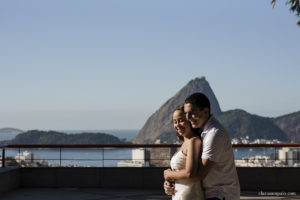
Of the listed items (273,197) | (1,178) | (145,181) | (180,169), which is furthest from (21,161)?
(180,169)

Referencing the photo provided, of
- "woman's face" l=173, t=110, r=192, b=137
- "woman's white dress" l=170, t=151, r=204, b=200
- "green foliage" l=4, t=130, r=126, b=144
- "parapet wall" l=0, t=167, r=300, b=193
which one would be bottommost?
"parapet wall" l=0, t=167, r=300, b=193

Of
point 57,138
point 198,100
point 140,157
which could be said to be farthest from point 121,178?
point 57,138

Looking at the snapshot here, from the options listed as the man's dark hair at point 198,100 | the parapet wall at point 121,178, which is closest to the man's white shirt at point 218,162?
the man's dark hair at point 198,100

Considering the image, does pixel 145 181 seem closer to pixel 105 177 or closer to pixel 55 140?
pixel 105 177

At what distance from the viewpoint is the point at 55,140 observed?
585ft

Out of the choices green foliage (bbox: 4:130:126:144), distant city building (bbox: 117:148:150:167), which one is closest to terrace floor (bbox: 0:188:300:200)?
distant city building (bbox: 117:148:150:167)

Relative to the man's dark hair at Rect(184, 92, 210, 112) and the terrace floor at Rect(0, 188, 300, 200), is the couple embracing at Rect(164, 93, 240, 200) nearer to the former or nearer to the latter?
the man's dark hair at Rect(184, 92, 210, 112)

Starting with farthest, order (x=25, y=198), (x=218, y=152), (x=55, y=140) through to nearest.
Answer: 1. (x=55, y=140)
2. (x=25, y=198)
3. (x=218, y=152)

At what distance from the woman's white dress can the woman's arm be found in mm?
63

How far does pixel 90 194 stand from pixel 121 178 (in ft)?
4.43

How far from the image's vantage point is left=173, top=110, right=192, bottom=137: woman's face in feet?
13.3

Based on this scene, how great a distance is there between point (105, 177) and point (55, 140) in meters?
168

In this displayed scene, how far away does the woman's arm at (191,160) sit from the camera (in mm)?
3754

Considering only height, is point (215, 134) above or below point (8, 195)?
above
